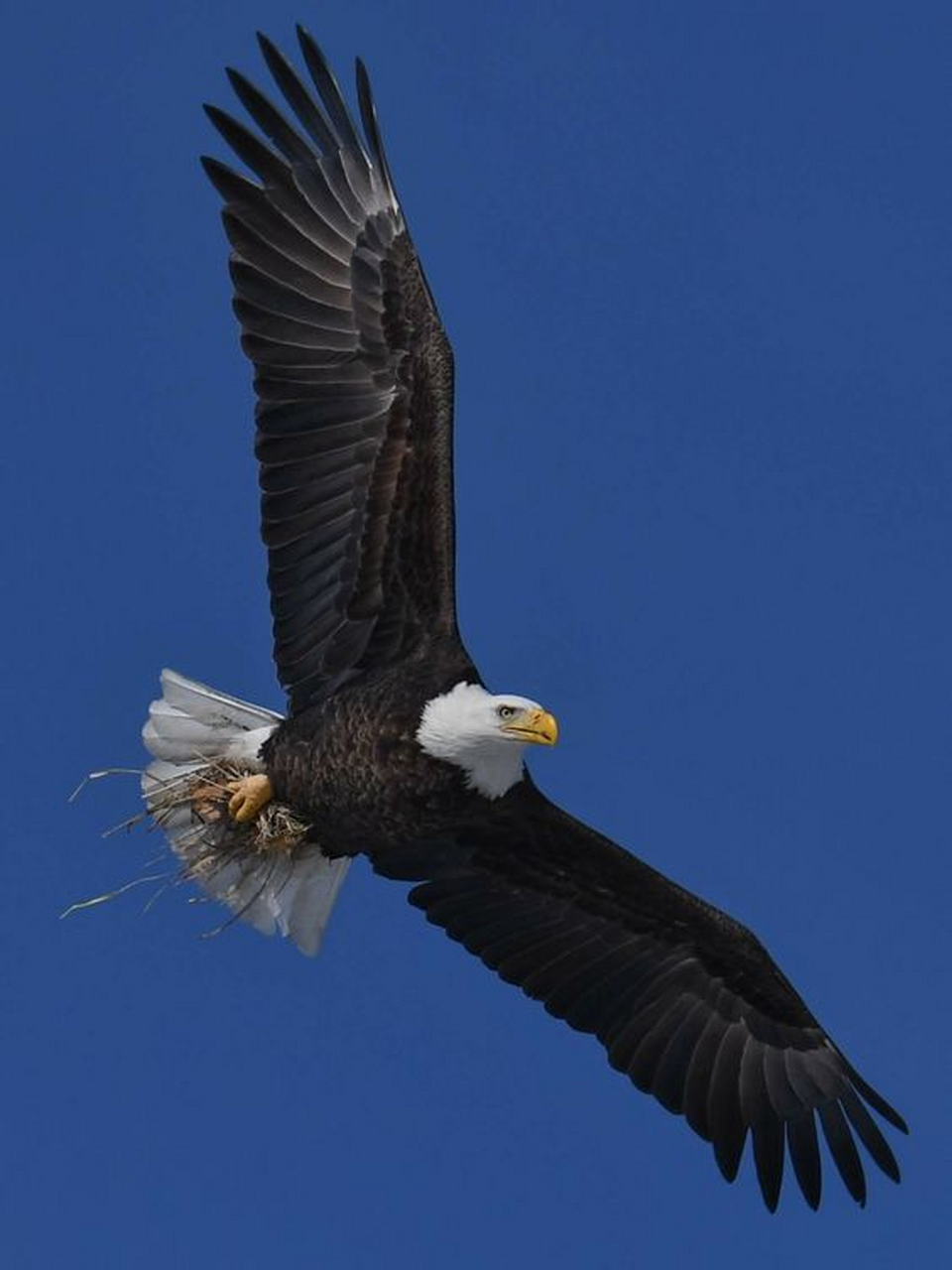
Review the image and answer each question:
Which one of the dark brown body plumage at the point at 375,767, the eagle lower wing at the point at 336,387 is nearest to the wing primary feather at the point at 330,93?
the eagle lower wing at the point at 336,387

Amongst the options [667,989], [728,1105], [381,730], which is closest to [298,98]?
[381,730]

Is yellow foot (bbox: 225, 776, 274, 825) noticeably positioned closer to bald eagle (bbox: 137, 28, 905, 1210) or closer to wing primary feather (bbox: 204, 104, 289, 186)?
bald eagle (bbox: 137, 28, 905, 1210)

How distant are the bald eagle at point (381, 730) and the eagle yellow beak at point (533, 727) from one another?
0.01m

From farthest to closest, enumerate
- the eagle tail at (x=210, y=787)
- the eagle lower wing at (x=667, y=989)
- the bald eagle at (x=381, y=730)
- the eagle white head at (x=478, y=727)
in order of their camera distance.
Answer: the eagle lower wing at (x=667, y=989)
the eagle tail at (x=210, y=787)
the bald eagle at (x=381, y=730)
the eagle white head at (x=478, y=727)

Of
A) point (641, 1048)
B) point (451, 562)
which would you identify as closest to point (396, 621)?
point (451, 562)

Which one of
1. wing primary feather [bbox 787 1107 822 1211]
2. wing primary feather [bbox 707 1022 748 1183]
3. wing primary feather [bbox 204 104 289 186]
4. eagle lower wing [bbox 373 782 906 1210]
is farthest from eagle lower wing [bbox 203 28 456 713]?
wing primary feather [bbox 787 1107 822 1211]

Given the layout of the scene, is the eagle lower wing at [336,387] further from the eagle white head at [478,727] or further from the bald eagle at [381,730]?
the eagle white head at [478,727]

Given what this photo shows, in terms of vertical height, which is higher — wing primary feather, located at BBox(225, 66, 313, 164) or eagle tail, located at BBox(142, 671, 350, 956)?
wing primary feather, located at BBox(225, 66, 313, 164)

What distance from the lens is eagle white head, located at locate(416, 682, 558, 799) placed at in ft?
38.4

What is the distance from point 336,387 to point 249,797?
5.01 ft

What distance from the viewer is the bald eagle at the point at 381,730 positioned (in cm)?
1200

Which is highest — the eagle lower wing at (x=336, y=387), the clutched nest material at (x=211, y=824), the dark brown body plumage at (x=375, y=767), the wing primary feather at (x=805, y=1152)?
the eagle lower wing at (x=336, y=387)

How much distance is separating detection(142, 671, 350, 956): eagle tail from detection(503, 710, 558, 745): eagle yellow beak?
3.29 ft

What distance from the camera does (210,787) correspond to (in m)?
12.4
